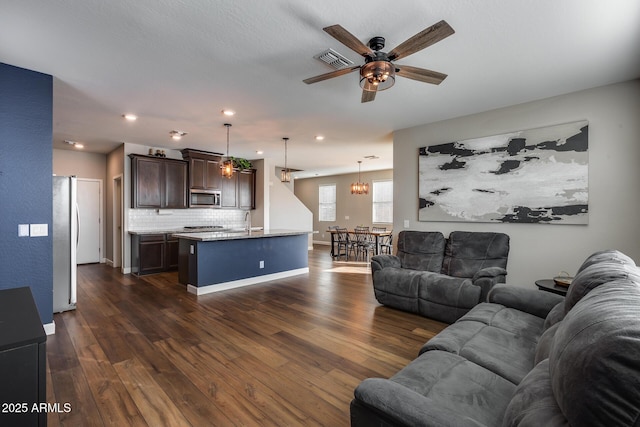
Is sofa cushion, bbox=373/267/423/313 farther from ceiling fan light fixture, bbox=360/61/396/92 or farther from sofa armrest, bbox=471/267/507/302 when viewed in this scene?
ceiling fan light fixture, bbox=360/61/396/92

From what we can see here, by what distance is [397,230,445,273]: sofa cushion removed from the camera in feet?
14.1

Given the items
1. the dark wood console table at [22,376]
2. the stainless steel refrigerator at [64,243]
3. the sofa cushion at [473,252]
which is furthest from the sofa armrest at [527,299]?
the stainless steel refrigerator at [64,243]

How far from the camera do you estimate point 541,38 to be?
2.51 meters

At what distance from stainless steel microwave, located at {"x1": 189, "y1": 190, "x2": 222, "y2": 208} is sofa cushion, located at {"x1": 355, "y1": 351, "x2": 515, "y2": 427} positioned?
660cm

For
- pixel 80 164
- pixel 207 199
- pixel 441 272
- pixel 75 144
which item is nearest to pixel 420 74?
pixel 441 272

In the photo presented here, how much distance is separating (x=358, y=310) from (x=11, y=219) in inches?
151

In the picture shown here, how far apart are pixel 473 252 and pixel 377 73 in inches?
110

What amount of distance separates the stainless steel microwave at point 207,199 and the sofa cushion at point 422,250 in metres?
4.80

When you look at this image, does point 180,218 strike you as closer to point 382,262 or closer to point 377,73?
point 382,262

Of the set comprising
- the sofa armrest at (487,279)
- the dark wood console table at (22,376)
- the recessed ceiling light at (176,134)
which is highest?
the recessed ceiling light at (176,134)

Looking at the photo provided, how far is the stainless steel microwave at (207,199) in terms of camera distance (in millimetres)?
7316

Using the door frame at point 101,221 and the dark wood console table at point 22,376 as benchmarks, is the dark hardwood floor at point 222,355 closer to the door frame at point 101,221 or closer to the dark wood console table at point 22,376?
the dark wood console table at point 22,376

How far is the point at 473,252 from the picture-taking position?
158 inches

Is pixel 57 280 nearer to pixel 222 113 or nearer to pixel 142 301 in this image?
pixel 142 301
